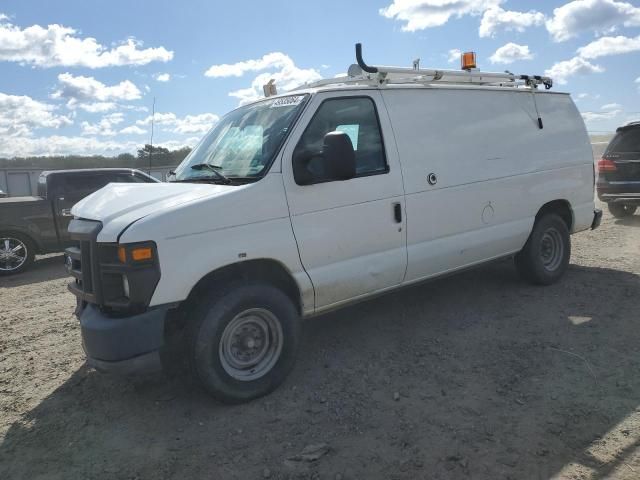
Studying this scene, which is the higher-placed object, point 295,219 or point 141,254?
point 295,219

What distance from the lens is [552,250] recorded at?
6113 millimetres

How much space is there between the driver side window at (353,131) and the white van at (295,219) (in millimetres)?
12

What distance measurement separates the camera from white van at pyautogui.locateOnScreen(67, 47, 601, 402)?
3.26m

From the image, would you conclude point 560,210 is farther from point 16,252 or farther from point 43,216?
point 16,252

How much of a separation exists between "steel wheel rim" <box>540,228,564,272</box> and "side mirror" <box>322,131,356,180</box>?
3.46 m

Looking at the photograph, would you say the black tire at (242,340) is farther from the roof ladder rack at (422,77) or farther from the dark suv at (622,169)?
the dark suv at (622,169)

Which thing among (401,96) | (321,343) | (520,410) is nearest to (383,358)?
(321,343)

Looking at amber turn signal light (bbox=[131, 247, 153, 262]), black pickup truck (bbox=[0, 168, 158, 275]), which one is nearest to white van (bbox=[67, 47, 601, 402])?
amber turn signal light (bbox=[131, 247, 153, 262])

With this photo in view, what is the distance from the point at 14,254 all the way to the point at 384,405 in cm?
779

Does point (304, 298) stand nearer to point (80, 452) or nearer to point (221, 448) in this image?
point (221, 448)

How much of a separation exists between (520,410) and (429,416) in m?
0.61

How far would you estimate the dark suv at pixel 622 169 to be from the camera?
31.2ft

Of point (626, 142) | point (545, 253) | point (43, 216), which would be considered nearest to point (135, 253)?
point (545, 253)

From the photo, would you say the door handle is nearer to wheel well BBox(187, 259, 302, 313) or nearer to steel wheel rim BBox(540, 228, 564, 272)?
wheel well BBox(187, 259, 302, 313)
